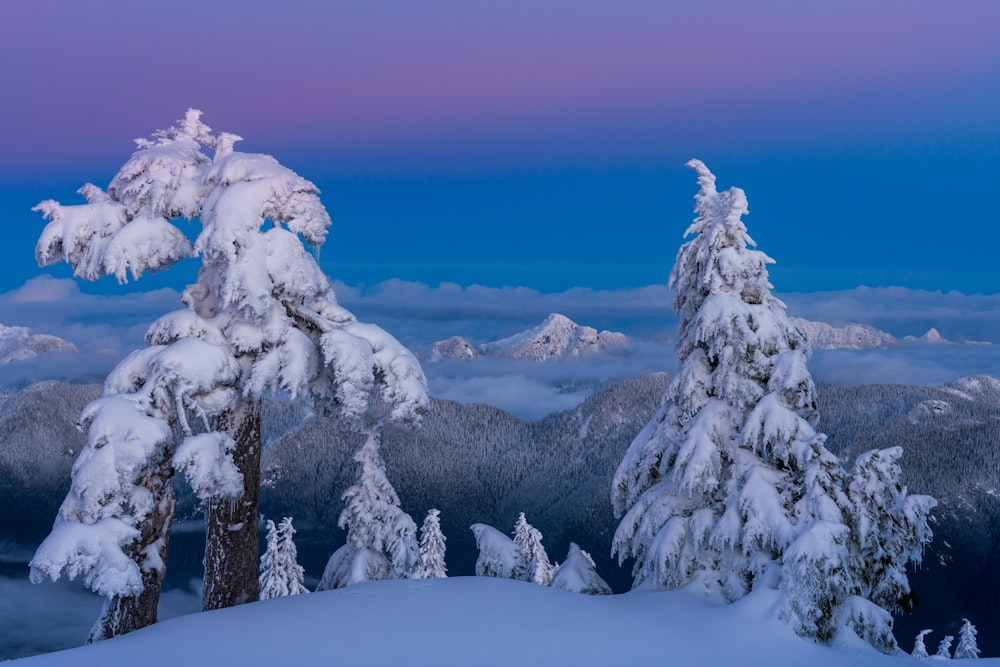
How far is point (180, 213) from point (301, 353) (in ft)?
11.0

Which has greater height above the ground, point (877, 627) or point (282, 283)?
point (282, 283)

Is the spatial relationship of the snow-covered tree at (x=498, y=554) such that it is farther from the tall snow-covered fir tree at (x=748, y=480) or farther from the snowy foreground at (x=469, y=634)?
the snowy foreground at (x=469, y=634)

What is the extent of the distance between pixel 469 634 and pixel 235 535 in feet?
17.7

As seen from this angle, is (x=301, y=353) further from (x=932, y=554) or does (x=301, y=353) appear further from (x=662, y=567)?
(x=932, y=554)

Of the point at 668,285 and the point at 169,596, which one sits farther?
the point at 169,596

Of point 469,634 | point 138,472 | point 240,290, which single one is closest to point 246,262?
point 240,290

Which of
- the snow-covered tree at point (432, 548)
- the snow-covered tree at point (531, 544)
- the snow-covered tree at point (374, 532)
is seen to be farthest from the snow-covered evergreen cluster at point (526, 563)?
the snow-covered tree at point (432, 548)

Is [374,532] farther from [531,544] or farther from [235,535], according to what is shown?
[531,544]

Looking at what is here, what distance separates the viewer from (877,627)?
12836mm

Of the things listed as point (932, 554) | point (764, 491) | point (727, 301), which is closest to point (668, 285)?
point (727, 301)

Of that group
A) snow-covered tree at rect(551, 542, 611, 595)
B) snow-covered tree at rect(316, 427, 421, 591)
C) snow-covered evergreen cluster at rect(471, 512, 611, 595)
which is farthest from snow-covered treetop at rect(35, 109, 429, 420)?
snow-covered tree at rect(316, 427, 421, 591)

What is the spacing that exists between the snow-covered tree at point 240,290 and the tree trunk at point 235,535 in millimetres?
17

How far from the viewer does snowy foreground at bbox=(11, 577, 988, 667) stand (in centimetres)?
1012

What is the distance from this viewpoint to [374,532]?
22234mm
